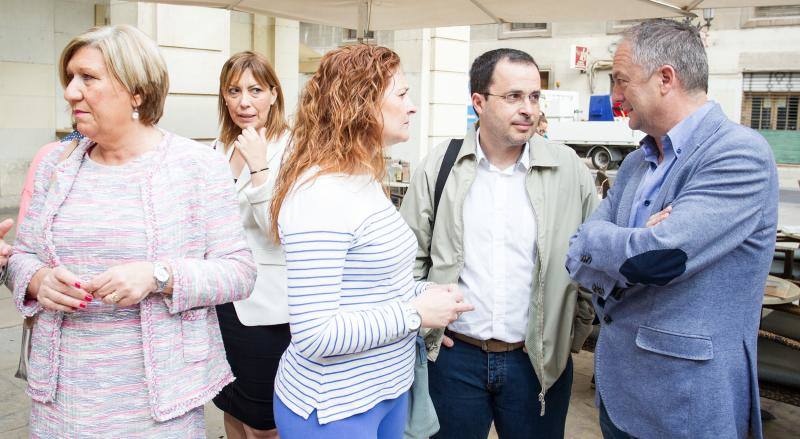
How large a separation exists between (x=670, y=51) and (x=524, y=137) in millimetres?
705

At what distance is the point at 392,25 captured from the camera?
16.8 ft

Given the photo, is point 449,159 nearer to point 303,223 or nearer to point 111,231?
point 303,223

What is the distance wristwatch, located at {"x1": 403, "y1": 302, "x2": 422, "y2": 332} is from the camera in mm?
1862

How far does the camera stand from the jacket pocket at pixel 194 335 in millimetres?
1923

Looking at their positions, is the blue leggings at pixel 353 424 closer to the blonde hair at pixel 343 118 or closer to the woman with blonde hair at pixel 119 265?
the woman with blonde hair at pixel 119 265

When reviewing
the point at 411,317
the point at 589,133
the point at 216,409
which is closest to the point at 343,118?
the point at 411,317

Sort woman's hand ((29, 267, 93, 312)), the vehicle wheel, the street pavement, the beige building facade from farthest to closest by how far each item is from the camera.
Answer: the vehicle wheel
the beige building facade
the street pavement
woman's hand ((29, 267, 93, 312))

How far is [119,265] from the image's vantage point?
179cm

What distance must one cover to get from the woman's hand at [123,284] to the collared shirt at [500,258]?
1.24 meters

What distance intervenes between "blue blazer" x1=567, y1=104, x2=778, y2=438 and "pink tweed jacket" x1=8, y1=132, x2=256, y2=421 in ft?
3.72

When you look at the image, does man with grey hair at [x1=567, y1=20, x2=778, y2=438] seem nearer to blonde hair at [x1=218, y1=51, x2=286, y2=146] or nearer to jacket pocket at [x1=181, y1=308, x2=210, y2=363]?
jacket pocket at [x1=181, y1=308, x2=210, y2=363]

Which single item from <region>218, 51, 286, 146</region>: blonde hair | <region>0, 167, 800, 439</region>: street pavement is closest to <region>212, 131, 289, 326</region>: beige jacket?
<region>218, 51, 286, 146</region>: blonde hair

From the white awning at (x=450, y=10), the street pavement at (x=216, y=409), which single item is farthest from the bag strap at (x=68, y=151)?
the white awning at (x=450, y=10)

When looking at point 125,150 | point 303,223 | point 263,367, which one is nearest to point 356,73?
point 303,223
